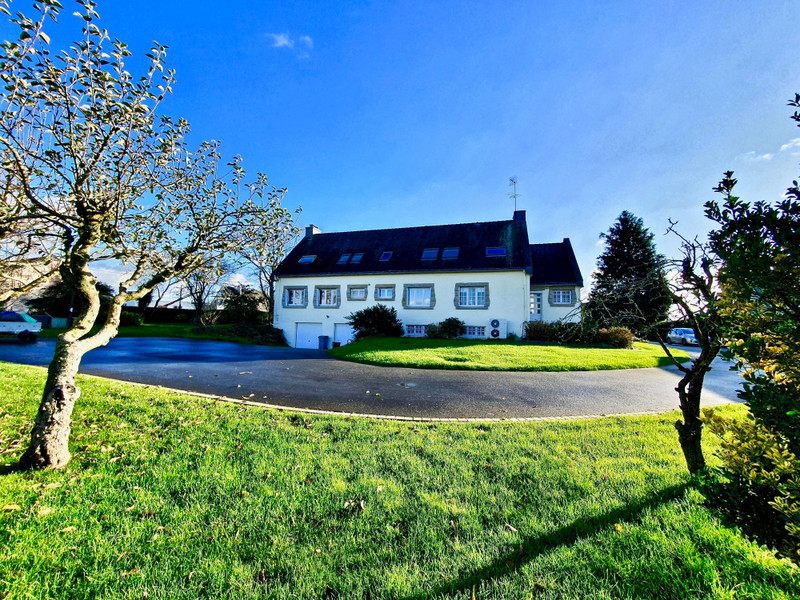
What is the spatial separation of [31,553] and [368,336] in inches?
710

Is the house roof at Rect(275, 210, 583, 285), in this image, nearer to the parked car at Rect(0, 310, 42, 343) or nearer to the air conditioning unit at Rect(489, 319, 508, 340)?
the air conditioning unit at Rect(489, 319, 508, 340)

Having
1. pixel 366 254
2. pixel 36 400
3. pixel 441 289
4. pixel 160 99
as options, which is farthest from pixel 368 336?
pixel 160 99

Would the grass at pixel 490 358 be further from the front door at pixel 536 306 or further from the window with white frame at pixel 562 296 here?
the front door at pixel 536 306

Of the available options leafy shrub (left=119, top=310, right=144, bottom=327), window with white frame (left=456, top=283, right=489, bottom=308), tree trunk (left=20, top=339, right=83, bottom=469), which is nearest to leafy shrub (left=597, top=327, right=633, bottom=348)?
window with white frame (left=456, top=283, right=489, bottom=308)

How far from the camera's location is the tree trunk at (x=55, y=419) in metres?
3.51

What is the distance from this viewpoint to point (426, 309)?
21.6 metres

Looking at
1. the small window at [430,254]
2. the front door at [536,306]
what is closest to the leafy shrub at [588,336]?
the front door at [536,306]

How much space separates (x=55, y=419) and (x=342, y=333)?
19.7m

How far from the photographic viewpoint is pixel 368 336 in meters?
20.3

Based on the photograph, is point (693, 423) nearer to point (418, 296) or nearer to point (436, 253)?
point (418, 296)

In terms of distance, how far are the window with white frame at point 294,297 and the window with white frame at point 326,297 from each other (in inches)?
37.6

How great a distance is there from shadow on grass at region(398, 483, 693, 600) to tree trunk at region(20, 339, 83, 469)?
158 inches

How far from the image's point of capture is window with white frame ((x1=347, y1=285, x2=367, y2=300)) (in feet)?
75.5

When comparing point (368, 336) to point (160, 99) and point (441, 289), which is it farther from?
point (160, 99)
